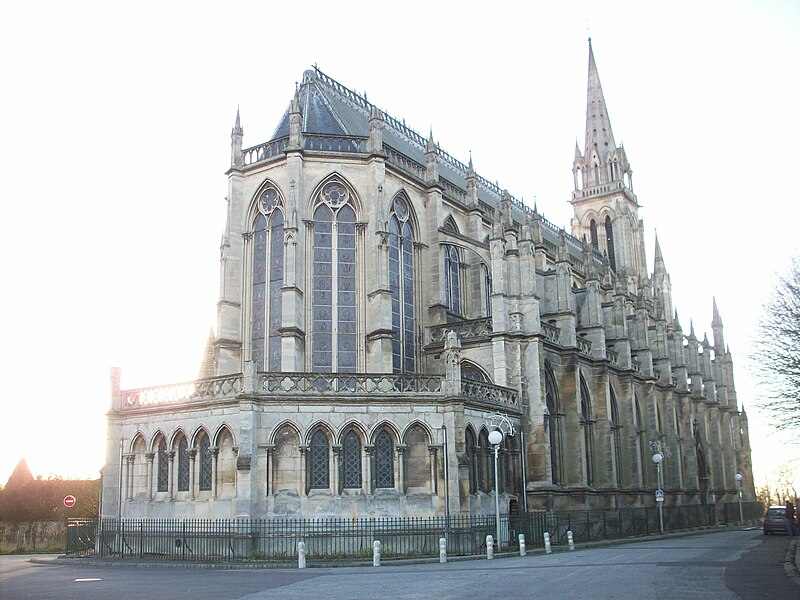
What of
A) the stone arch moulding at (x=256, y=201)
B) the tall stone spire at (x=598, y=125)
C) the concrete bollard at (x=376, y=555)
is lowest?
the concrete bollard at (x=376, y=555)

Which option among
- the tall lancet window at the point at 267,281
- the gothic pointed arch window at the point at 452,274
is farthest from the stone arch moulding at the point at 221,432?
the gothic pointed arch window at the point at 452,274

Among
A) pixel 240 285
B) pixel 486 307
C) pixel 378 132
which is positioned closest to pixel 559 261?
pixel 486 307

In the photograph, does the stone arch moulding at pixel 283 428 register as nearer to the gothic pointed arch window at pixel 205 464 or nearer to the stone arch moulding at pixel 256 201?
the gothic pointed arch window at pixel 205 464

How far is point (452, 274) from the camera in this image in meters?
41.7

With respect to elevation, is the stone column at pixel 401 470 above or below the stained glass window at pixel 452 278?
below

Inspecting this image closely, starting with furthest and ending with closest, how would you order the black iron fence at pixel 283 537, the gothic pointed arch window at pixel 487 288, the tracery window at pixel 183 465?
the gothic pointed arch window at pixel 487 288, the tracery window at pixel 183 465, the black iron fence at pixel 283 537

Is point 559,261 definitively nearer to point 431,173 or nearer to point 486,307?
point 486,307

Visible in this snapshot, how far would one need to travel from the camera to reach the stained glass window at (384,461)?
27.5 metres

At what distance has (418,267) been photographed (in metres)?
38.7

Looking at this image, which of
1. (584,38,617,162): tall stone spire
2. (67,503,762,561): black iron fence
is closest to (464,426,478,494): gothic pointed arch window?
(67,503,762,561): black iron fence

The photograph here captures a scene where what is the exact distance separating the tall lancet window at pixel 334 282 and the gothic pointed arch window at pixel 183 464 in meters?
7.16

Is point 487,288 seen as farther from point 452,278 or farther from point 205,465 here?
point 205,465

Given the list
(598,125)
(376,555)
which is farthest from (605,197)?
(376,555)

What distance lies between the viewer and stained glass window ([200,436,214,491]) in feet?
90.7
